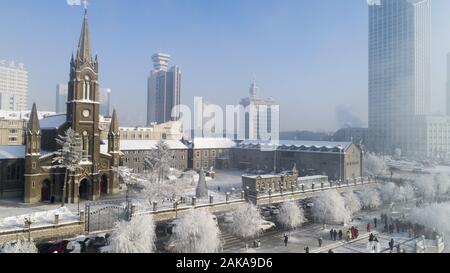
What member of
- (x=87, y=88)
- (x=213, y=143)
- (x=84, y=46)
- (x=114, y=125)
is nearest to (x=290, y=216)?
(x=114, y=125)

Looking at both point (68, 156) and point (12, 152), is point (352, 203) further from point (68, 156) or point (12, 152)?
point (12, 152)

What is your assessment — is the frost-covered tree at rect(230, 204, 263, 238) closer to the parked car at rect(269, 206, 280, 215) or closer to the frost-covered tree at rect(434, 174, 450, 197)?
the parked car at rect(269, 206, 280, 215)

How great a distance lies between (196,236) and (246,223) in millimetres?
5245

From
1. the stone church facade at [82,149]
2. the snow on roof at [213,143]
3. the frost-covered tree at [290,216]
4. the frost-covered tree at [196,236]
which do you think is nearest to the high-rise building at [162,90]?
the snow on roof at [213,143]

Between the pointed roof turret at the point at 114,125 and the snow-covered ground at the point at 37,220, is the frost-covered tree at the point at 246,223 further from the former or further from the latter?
the pointed roof turret at the point at 114,125

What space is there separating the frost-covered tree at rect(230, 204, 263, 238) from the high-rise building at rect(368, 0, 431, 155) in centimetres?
4503

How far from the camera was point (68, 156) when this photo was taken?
2802 cm

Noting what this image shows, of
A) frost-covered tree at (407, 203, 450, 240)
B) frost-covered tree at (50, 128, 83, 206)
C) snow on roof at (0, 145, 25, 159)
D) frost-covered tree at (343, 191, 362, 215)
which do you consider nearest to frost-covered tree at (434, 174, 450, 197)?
frost-covered tree at (343, 191, 362, 215)

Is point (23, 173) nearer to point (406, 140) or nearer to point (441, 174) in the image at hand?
point (441, 174)

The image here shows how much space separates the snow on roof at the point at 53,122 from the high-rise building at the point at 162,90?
19.5 m

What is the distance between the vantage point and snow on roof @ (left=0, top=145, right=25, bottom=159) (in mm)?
28938
